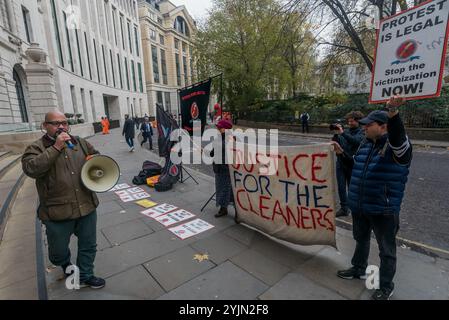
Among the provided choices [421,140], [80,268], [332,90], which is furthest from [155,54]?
[80,268]

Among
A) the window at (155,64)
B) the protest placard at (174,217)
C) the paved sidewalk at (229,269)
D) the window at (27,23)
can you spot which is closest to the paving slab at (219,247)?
the paved sidewalk at (229,269)

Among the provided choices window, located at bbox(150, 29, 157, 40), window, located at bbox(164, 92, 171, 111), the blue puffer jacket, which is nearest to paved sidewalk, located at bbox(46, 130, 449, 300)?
the blue puffer jacket

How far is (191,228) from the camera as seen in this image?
428cm

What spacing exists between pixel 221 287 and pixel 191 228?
1.64 meters

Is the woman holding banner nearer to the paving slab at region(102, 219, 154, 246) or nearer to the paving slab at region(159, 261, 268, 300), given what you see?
the paving slab at region(102, 219, 154, 246)

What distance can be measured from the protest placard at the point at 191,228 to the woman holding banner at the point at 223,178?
1.31 ft

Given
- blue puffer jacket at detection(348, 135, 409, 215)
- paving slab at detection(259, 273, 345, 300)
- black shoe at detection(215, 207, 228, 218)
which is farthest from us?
black shoe at detection(215, 207, 228, 218)

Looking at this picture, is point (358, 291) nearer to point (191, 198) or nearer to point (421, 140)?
point (191, 198)

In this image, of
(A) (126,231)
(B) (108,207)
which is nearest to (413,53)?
(A) (126,231)

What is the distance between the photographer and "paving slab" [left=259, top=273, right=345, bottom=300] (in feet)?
8.45

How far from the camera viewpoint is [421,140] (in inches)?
527

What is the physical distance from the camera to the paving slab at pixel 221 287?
8.60ft

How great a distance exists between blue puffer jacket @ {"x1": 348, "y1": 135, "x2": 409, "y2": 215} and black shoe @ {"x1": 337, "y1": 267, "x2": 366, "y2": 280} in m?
0.77
